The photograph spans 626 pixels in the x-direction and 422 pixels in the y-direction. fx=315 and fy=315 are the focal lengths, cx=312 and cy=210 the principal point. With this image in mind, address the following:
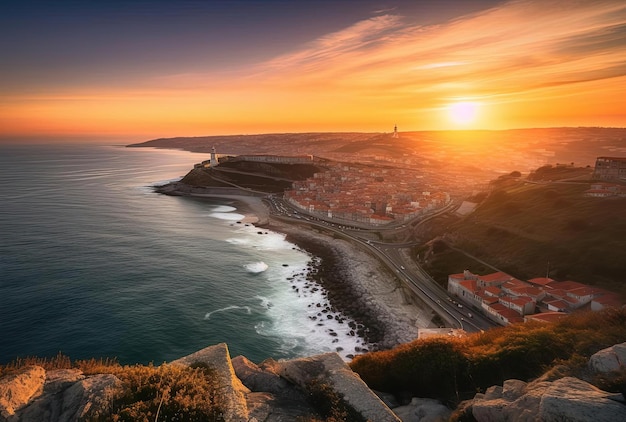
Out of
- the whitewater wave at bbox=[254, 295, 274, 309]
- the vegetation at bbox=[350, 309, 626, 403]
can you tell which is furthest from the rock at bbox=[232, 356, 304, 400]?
the whitewater wave at bbox=[254, 295, 274, 309]

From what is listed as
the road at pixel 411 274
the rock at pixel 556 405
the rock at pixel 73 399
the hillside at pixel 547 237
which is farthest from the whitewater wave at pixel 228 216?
the rock at pixel 556 405

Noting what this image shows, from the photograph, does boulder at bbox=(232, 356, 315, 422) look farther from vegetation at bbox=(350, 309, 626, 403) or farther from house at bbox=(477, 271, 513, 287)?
house at bbox=(477, 271, 513, 287)

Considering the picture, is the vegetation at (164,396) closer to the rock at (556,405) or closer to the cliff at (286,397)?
the cliff at (286,397)

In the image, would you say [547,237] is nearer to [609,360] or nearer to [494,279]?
[494,279]

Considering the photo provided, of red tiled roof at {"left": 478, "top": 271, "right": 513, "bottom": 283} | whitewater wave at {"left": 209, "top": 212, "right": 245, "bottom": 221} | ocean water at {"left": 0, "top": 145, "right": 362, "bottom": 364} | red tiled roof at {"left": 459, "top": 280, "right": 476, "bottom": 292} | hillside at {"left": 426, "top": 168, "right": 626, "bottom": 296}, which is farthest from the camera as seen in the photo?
whitewater wave at {"left": 209, "top": 212, "right": 245, "bottom": 221}

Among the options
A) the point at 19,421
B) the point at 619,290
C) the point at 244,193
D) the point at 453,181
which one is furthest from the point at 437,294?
the point at 453,181

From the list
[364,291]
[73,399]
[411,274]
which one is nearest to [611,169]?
[411,274]

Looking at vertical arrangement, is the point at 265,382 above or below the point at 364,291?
above
